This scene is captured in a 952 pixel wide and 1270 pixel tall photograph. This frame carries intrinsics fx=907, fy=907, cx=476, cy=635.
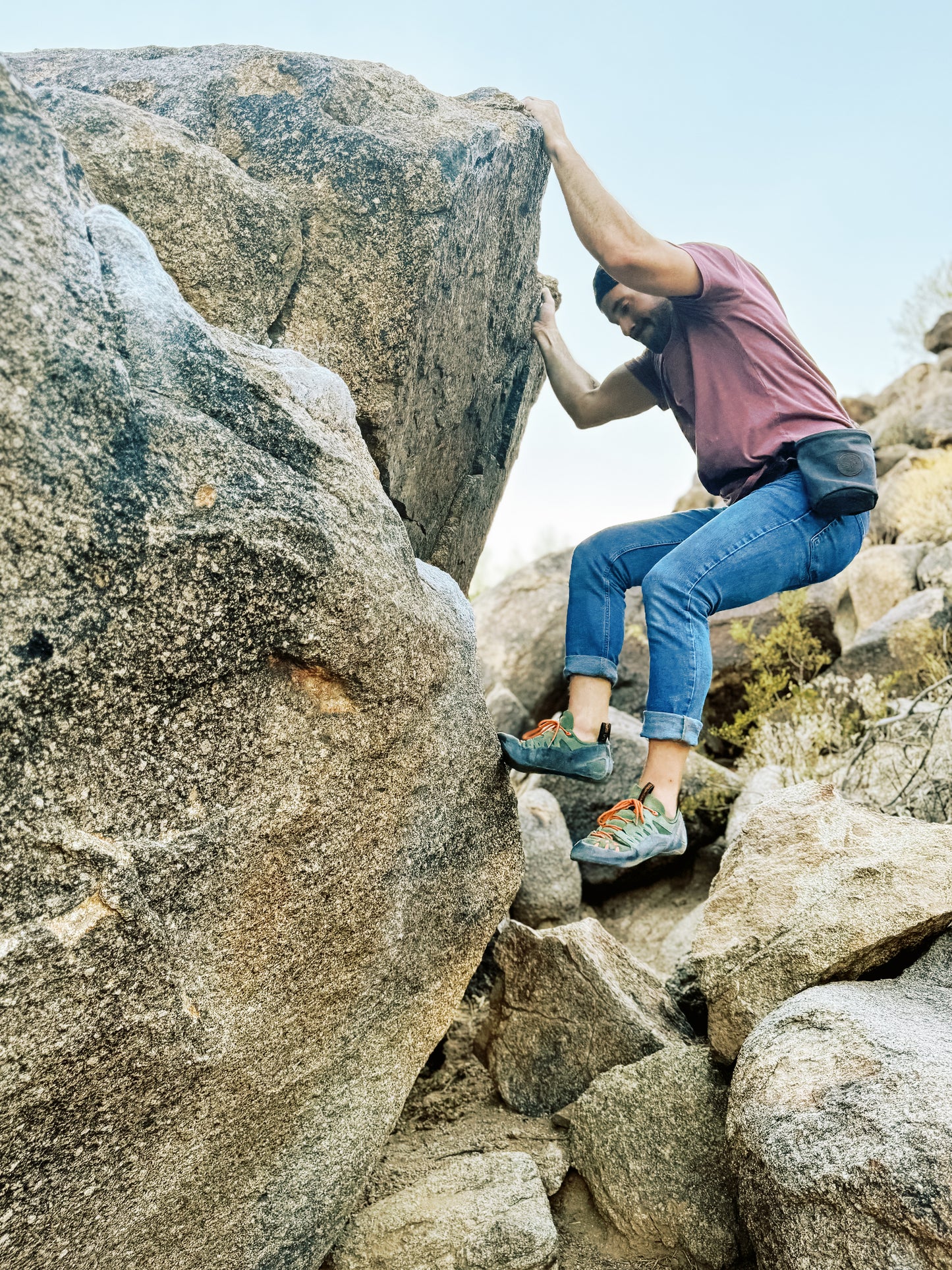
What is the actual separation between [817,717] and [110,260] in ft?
23.5

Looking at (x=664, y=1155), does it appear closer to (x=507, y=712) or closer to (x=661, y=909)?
(x=661, y=909)

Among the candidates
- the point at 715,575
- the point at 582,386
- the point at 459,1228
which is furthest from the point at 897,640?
the point at 459,1228

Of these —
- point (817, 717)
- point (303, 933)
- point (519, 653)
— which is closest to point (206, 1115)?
point (303, 933)

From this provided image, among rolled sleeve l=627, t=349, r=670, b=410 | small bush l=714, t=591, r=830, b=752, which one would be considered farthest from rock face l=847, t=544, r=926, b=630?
rolled sleeve l=627, t=349, r=670, b=410

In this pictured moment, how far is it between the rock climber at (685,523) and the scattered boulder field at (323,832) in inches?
22.0

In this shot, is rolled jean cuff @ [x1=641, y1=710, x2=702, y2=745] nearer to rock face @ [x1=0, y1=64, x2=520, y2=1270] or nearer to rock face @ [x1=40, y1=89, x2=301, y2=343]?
rock face @ [x1=0, y1=64, x2=520, y2=1270]

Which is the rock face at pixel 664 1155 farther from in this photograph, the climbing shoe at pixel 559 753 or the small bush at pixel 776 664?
the small bush at pixel 776 664

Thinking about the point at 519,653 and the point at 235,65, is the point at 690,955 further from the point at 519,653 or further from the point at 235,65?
the point at 519,653

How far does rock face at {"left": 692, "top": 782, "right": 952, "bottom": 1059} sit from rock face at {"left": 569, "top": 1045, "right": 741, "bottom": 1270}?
0.71 feet

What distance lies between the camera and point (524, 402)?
559 centimetres

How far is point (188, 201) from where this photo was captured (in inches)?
141

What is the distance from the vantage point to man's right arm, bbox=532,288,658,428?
4672 mm

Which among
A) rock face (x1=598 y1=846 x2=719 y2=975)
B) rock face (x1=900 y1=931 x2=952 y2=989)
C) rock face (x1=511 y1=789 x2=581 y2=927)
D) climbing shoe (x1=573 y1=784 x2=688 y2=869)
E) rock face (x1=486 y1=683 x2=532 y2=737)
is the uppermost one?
climbing shoe (x1=573 y1=784 x2=688 y2=869)

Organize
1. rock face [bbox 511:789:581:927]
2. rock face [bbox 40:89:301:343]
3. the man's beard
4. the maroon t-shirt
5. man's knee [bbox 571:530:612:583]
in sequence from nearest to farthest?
rock face [bbox 40:89:301:343] → the maroon t-shirt → man's knee [bbox 571:530:612:583] → the man's beard → rock face [bbox 511:789:581:927]
